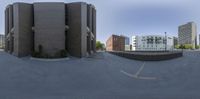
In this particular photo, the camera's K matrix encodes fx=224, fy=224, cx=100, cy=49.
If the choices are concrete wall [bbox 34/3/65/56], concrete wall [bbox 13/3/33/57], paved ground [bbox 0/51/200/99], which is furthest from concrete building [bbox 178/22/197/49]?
paved ground [bbox 0/51/200/99]

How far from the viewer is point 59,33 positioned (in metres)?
31.9

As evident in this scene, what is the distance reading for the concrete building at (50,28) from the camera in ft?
102

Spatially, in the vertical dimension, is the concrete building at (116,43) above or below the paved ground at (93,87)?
above

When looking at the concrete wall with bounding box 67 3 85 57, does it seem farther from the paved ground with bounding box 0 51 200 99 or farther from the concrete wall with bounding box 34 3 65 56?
the paved ground with bounding box 0 51 200 99

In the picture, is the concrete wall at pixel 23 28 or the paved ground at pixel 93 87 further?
→ the concrete wall at pixel 23 28

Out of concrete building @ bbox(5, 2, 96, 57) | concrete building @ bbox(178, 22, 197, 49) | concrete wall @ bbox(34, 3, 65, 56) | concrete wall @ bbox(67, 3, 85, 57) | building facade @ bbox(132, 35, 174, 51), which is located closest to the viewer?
concrete wall @ bbox(34, 3, 65, 56)

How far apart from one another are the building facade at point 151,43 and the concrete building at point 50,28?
295ft

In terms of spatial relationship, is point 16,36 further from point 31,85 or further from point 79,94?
point 79,94

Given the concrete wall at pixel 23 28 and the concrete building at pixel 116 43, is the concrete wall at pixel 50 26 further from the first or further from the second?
the concrete building at pixel 116 43

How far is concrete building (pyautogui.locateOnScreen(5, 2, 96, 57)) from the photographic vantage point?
3122cm

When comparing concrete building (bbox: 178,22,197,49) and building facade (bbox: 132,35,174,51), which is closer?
building facade (bbox: 132,35,174,51)

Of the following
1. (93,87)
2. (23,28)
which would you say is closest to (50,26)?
(23,28)

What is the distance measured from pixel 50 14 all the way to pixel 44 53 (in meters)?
5.55

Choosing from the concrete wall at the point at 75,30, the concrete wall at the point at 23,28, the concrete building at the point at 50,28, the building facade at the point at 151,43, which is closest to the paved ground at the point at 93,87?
the concrete building at the point at 50,28
